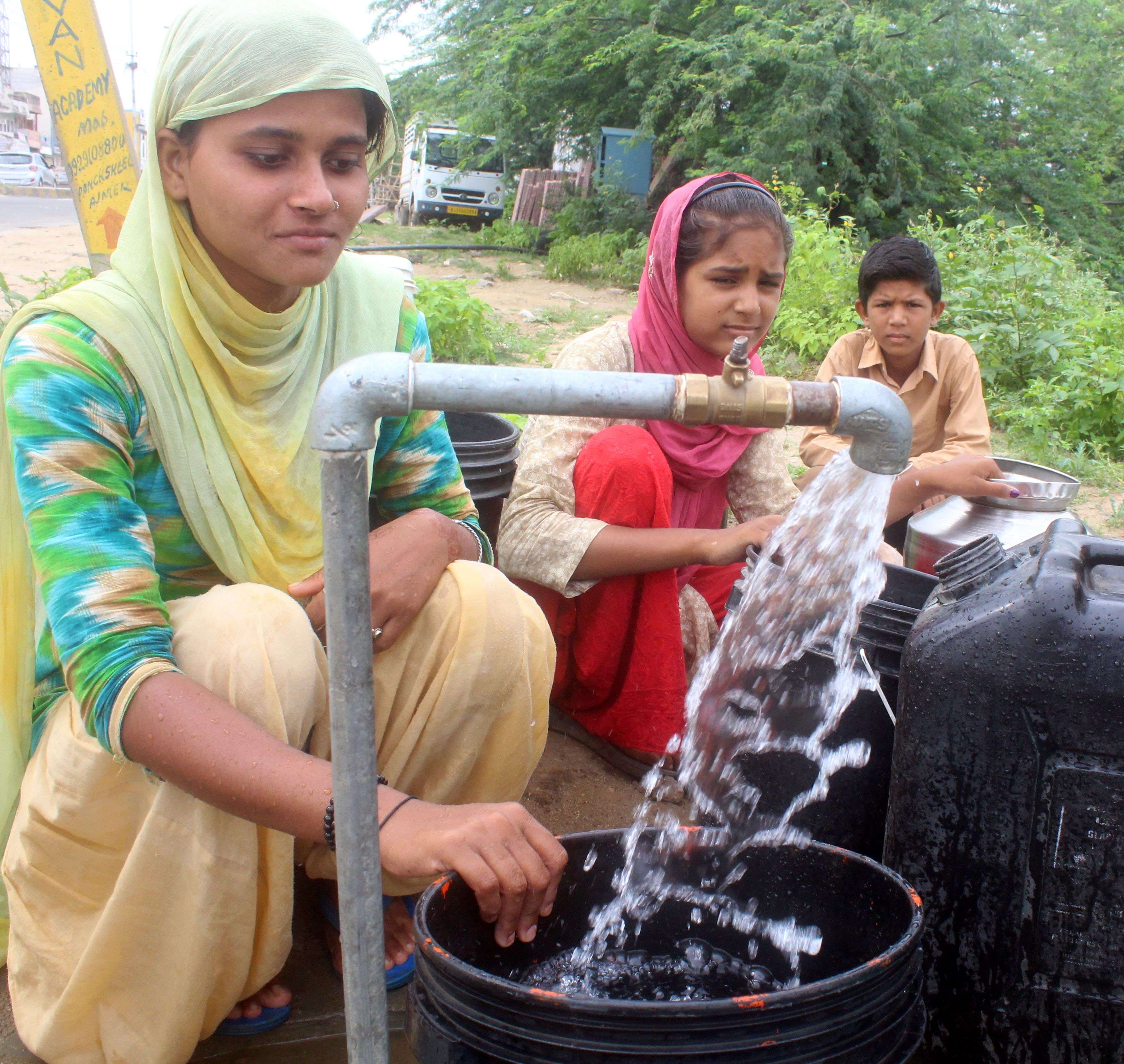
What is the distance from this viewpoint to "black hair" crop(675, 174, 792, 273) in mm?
2260

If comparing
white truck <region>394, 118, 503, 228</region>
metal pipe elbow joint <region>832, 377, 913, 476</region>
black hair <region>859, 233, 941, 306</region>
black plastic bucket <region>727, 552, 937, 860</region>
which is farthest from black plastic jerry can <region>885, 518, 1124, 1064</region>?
white truck <region>394, 118, 503, 228</region>

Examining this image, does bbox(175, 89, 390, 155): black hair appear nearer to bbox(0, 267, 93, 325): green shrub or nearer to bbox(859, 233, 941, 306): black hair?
bbox(0, 267, 93, 325): green shrub

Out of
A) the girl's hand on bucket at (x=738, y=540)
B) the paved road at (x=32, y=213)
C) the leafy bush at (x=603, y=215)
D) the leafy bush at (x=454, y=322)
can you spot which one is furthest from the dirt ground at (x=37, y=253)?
the girl's hand on bucket at (x=738, y=540)

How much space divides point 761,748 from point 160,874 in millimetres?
947

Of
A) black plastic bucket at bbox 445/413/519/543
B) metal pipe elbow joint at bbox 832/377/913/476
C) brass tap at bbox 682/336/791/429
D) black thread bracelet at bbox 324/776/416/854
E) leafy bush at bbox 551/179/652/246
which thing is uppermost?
brass tap at bbox 682/336/791/429

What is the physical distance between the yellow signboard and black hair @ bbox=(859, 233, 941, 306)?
2.41 meters

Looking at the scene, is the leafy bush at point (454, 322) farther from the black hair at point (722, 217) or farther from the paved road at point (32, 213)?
the paved road at point (32, 213)

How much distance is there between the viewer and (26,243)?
13.4m

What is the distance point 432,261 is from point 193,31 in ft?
44.4

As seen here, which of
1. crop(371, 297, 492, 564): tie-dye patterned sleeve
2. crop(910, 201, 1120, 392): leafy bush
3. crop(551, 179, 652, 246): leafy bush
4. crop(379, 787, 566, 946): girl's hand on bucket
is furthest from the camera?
crop(551, 179, 652, 246): leafy bush

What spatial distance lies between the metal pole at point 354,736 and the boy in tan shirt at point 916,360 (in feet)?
8.89

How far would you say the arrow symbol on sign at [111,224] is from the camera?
2.50 meters

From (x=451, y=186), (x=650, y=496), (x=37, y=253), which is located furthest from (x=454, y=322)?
(x=451, y=186)

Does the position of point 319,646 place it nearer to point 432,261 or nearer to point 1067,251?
point 1067,251
